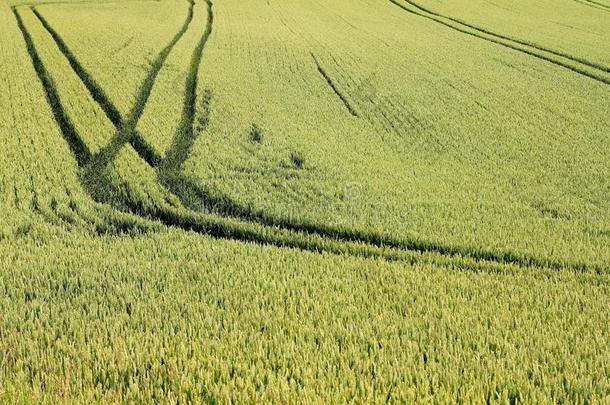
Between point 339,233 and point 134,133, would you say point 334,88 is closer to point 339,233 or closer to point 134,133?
point 134,133

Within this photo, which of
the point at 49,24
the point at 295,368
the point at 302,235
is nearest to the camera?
the point at 295,368

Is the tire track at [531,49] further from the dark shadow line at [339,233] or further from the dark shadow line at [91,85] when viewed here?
the dark shadow line at [91,85]

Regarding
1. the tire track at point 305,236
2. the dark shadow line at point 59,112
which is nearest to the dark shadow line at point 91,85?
the dark shadow line at point 59,112

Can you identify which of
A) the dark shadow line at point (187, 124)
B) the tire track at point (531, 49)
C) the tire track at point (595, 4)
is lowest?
the dark shadow line at point (187, 124)

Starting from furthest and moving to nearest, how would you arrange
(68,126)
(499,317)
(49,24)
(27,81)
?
(49,24), (27,81), (68,126), (499,317)

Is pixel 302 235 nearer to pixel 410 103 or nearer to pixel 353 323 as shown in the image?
pixel 353 323

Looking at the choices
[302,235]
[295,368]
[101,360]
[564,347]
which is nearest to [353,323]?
[295,368]

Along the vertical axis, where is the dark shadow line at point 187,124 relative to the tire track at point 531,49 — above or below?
below
